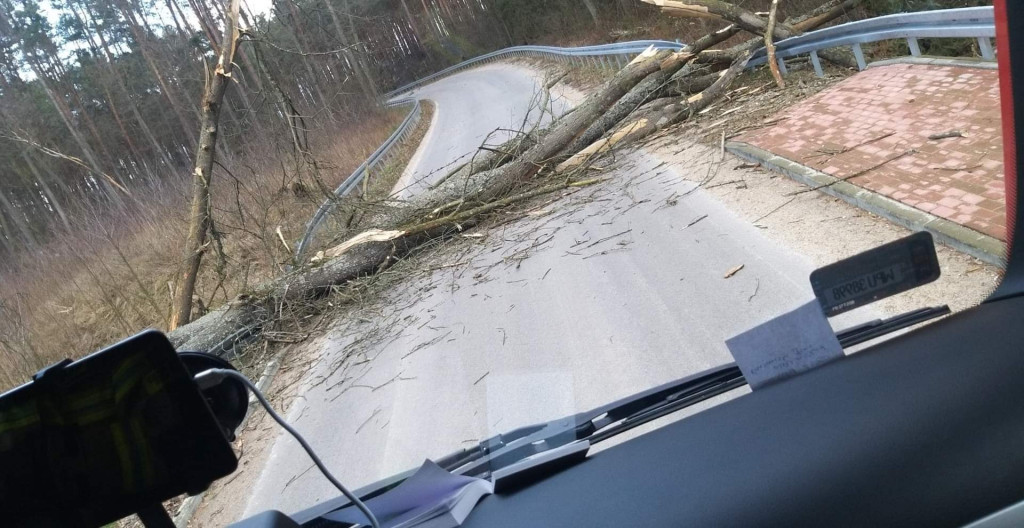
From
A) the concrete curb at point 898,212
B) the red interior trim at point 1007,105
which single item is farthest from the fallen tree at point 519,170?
the red interior trim at point 1007,105

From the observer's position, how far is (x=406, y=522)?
2453 millimetres

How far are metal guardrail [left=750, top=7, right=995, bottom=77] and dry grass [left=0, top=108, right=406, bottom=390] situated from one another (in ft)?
23.8

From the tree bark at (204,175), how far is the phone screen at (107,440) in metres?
8.36

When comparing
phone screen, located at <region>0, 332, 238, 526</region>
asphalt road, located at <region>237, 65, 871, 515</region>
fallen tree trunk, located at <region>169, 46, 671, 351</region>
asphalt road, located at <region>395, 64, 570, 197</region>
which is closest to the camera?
phone screen, located at <region>0, 332, 238, 526</region>

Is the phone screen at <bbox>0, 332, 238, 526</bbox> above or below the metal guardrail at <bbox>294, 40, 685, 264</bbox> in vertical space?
above

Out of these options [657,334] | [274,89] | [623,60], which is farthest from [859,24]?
[623,60]

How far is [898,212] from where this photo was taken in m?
5.39

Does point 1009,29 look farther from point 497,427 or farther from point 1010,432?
point 497,427

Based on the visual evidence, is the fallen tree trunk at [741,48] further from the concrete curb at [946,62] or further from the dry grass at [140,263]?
the dry grass at [140,263]

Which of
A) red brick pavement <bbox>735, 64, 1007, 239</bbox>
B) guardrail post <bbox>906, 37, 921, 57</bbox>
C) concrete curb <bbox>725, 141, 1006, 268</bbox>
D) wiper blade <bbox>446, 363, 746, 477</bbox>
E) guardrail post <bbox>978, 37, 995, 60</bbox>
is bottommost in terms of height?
concrete curb <bbox>725, 141, 1006, 268</bbox>

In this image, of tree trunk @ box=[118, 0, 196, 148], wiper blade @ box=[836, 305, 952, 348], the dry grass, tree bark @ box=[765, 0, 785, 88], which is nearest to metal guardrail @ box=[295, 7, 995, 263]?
tree bark @ box=[765, 0, 785, 88]

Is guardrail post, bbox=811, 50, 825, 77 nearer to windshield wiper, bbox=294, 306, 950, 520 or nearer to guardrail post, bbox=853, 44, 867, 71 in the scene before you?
guardrail post, bbox=853, 44, 867, 71

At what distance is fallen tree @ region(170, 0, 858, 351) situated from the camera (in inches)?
364

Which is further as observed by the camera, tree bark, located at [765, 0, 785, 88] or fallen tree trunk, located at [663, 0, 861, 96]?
fallen tree trunk, located at [663, 0, 861, 96]
